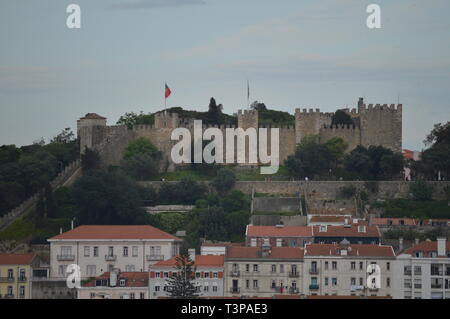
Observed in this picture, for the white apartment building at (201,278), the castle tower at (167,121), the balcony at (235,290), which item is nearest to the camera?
the white apartment building at (201,278)

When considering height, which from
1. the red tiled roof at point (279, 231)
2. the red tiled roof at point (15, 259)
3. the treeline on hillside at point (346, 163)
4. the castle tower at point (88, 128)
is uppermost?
the castle tower at point (88, 128)

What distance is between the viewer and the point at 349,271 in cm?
4878

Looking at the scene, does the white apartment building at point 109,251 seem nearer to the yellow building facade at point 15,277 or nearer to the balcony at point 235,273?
the yellow building facade at point 15,277

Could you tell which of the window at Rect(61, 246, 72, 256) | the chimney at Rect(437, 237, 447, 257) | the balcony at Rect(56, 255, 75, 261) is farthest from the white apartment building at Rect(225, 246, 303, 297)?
the window at Rect(61, 246, 72, 256)

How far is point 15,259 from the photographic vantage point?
52.0 metres

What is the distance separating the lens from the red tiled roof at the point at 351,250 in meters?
49.6

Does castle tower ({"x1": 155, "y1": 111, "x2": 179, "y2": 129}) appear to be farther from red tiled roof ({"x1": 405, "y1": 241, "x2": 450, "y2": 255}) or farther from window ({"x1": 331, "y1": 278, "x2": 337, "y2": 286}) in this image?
window ({"x1": 331, "y1": 278, "x2": 337, "y2": 286})

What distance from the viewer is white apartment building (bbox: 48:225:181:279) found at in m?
54.4

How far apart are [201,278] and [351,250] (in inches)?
220

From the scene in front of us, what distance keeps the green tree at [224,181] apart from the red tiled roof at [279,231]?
9423 millimetres

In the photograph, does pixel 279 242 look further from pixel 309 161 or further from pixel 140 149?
pixel 140 149

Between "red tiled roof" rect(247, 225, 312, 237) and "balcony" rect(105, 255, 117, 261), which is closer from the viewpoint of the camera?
"balcony" rect(105, 255, 117, 261)

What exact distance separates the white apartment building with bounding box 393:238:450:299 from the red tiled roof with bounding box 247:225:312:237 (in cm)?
810

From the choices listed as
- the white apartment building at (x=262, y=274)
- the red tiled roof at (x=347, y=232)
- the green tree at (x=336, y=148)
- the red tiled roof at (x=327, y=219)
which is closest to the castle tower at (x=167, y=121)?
the green tree at (x=336, y=148)
